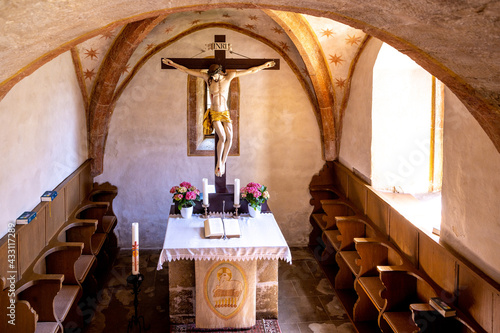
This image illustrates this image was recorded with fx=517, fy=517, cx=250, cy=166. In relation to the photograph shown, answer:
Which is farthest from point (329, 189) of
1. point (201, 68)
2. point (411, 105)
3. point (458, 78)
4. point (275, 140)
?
point (458, 78)

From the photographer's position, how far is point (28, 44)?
9.91ft

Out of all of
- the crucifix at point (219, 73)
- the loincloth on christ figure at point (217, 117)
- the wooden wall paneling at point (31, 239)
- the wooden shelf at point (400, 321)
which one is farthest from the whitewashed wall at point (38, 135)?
the wooden shelf at point (400, 321)

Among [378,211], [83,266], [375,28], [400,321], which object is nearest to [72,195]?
[83,266]

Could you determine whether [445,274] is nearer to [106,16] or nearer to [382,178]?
[382,178]

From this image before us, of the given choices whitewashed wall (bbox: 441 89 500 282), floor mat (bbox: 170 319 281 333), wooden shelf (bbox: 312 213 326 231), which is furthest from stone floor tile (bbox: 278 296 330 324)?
whitewashed wall (bbox: 441 89 500 282)

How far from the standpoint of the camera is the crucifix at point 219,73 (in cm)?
724

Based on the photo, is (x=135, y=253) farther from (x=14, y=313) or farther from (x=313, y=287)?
(x=313, y=287)

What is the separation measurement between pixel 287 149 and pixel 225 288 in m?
3.78

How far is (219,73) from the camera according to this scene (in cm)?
723

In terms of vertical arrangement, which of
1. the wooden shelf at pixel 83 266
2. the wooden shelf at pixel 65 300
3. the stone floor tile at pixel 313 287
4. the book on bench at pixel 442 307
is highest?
the book on bench at pixel 442 307

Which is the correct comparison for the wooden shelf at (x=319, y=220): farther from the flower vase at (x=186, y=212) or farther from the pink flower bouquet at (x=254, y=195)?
the flower vase at (x=186, y=212)

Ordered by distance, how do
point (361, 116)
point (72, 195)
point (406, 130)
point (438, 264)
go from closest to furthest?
point (438, 264) → point (406, 130) → point (72, 195) → point (361, 116)

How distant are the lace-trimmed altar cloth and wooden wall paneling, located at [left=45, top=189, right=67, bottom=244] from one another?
1.46 meters

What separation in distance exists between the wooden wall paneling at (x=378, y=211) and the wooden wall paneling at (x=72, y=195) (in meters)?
4.29
